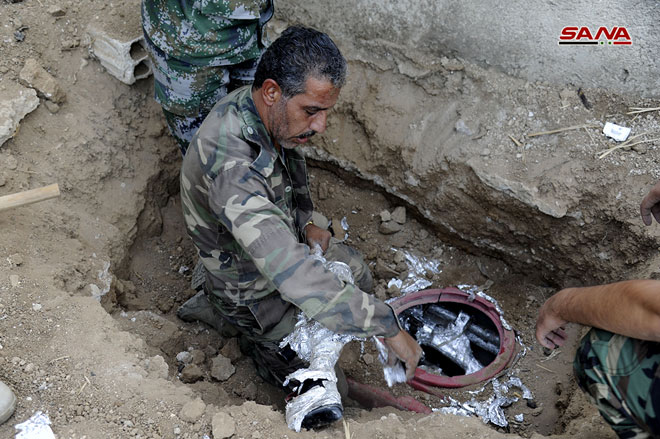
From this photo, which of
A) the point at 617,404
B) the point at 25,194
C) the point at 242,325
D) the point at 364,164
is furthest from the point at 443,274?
the point at 25,194

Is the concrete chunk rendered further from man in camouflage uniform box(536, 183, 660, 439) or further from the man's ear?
man in camouflage uniform box(536, 183, 660, 439)

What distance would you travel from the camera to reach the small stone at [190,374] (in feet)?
9.29

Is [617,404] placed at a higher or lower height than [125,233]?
higher

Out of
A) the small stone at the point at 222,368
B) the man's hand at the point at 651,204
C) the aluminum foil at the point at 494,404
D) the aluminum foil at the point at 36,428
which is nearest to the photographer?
the aluminum foil at the point at 36,428

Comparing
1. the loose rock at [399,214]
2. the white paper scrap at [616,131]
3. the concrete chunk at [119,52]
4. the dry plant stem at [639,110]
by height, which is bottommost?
the loose rock at [399,214]

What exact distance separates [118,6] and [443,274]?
112 inches

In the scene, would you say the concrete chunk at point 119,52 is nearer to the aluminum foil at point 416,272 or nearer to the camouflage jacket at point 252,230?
the camouflage jacket at point 252,230

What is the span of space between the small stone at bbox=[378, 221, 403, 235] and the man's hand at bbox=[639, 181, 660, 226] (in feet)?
5.32

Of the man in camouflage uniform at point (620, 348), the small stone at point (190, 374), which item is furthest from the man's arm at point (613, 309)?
the small stone at point (190, 374)

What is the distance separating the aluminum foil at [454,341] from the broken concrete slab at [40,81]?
2.70 m

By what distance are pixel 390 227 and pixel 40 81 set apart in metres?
2.37

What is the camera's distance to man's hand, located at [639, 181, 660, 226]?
2.55m

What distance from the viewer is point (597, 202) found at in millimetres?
3119

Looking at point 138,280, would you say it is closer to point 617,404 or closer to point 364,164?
point 364,164
